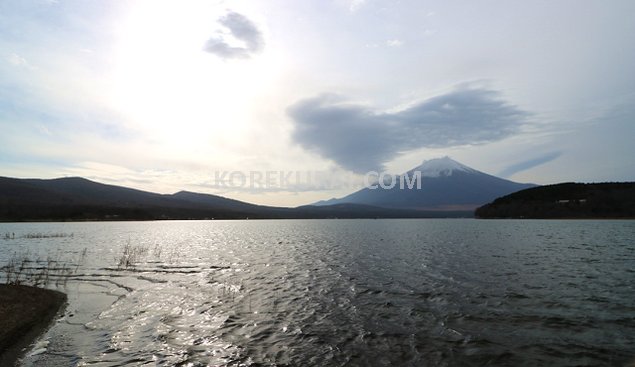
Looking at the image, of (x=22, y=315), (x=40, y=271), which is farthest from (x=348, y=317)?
(x=40, y=271)

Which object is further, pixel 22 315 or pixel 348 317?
pixel 348 317

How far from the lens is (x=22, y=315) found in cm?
2070

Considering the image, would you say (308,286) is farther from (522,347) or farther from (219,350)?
(522,347)

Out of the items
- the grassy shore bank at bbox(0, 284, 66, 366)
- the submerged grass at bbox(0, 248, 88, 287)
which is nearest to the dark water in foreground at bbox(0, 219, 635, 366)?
the grassy shore bank at bbox(0, 284, 66, 366)

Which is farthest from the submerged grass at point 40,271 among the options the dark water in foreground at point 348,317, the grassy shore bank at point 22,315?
the grassy shore bank at point 22,315

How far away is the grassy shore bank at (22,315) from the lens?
54.3ft

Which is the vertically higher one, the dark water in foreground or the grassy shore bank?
the grassy shore bank

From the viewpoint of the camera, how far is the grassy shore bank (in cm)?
1656

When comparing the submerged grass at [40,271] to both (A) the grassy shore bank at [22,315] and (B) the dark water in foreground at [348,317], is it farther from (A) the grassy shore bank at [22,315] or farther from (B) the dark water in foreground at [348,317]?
(A) the grassy shore bank at [22,315]

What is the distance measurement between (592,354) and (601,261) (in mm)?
37822

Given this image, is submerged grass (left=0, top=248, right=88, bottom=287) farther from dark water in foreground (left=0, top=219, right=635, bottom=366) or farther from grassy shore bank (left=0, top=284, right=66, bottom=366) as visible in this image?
grassy shore bank (left=0, top=284, right=66, bottom=366)

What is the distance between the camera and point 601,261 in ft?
148

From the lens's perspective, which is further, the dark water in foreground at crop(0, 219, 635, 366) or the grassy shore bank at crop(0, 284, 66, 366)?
the grassy shore bank at crop(0, 284, 66, 366)

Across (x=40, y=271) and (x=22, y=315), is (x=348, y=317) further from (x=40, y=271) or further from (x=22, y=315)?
(x=40, y=271)
